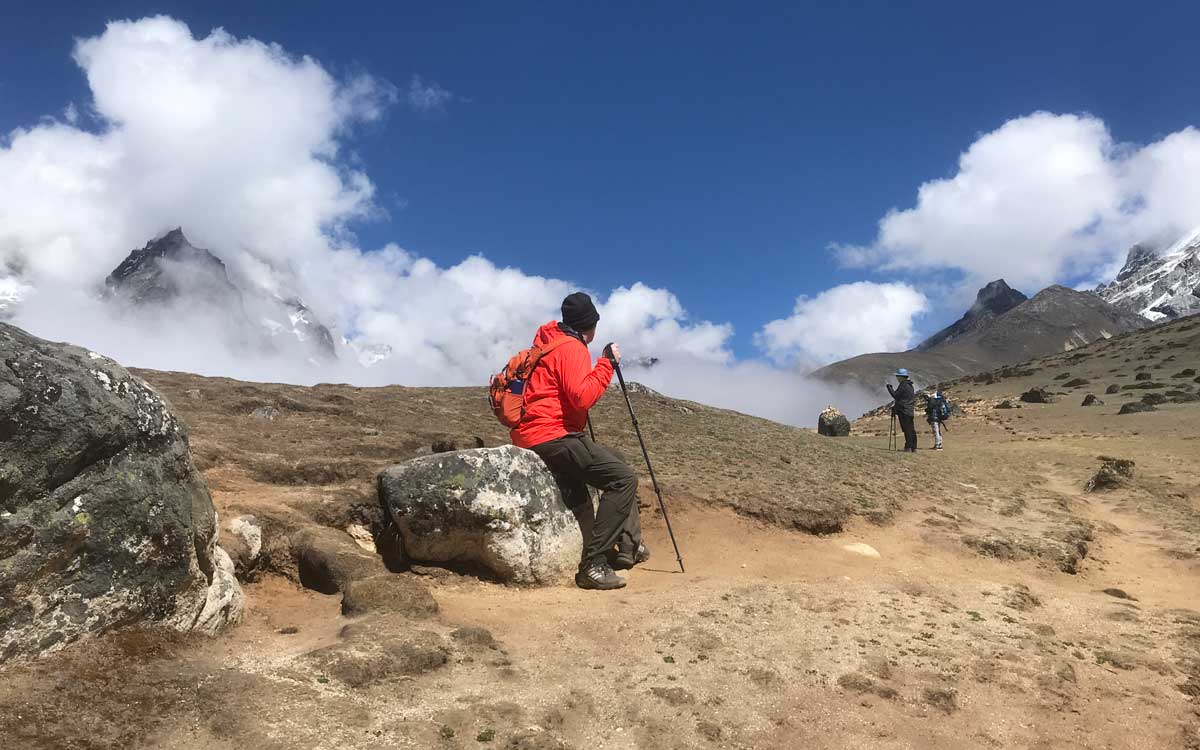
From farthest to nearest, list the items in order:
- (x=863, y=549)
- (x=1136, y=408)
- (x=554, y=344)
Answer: (x=1136, y=408), (x=863, y=549), (x=554, y=344)

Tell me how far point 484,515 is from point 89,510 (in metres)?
4.58

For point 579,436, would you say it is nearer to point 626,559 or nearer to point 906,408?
point 626,559

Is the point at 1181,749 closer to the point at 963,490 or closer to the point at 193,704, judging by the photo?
the point at 193,704

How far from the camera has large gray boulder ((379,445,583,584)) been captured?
9273 mm

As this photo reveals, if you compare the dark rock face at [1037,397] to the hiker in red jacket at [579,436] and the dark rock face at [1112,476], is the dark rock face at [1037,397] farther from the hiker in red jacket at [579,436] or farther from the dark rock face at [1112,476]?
the hiker in red jacket at [579,436]

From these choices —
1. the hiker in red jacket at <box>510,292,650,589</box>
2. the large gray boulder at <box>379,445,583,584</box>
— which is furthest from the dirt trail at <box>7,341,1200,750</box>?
the hiker in red jacket at <box>510,292,650,589</box>

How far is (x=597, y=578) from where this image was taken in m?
9.41

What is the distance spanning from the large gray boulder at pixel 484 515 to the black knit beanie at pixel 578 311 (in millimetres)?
2090

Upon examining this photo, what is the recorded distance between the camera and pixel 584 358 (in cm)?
958

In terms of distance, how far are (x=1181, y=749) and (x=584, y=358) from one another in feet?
23.8

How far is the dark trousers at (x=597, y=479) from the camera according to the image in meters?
9.65

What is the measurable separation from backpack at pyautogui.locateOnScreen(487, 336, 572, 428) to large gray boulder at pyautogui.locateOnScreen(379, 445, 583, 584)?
1.99 ft

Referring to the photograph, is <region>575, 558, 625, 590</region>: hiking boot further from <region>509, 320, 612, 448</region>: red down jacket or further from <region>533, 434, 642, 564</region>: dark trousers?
<region>509, 320, 612, 448</region>: red down jacket

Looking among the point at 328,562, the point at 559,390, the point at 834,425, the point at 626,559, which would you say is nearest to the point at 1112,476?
the point at 626,559
